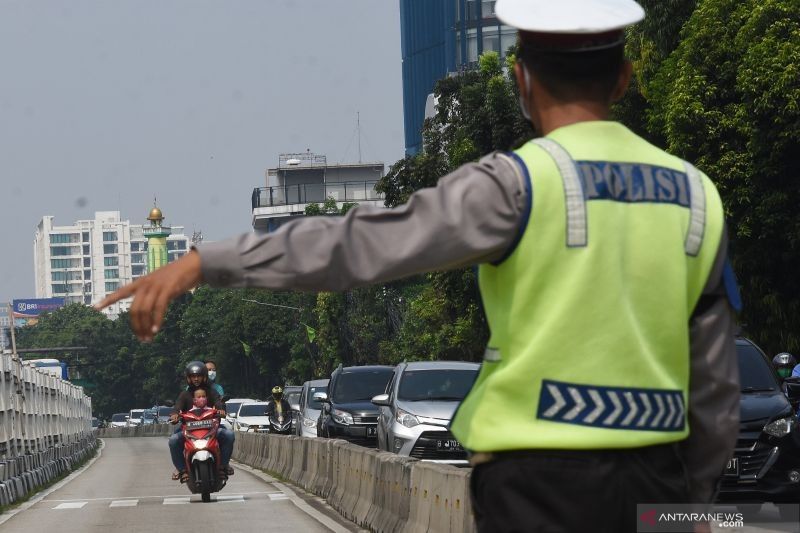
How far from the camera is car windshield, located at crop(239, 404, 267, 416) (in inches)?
2221

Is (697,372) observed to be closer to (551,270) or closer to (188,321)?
(551,270)

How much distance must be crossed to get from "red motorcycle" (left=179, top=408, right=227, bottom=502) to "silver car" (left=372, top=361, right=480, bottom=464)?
115 inches

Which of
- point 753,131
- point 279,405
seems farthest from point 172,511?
point 279,405

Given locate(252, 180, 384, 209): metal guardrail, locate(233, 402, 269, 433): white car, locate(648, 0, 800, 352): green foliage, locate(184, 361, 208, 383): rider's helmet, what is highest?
locate(252, 180, 384, 209): metal guardrail

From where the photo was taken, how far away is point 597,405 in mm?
3215

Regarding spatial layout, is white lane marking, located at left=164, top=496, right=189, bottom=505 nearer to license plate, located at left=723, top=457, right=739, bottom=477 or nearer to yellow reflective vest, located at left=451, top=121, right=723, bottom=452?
license plate, located at left=723, top=457, right=739, bottom=477

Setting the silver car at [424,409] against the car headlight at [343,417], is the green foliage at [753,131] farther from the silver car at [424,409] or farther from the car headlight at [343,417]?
the silver car at [424,409]

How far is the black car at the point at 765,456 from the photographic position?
14516 millimetres

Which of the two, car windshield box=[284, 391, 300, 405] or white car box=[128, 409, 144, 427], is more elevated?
car windshield box=[284, 391, 300, 405]

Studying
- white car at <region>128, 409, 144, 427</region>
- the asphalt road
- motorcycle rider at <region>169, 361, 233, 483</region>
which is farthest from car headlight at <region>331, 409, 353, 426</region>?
white car at <region>128, 409, 144, 427</region>

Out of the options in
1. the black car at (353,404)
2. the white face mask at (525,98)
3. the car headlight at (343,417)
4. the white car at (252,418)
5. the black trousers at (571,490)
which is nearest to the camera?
the black trousers at (571,490)

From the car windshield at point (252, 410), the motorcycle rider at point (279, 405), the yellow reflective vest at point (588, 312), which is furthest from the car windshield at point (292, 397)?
the yellow reflective vest at point (588, 312)

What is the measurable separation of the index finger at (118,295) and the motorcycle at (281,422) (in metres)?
40.0

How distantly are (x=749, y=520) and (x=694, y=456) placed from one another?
10.8 m
